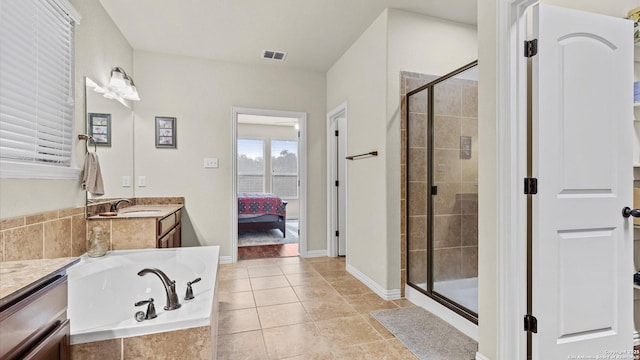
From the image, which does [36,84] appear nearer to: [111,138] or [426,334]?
[111,138]

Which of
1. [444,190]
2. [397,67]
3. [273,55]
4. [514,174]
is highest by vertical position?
[273,55]

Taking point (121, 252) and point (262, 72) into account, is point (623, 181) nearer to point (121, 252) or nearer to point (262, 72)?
point (121, 252)

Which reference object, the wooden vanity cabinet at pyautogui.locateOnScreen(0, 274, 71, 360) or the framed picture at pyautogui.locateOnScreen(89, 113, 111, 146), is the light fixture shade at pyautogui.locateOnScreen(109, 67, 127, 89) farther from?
the wooden vanity cabinet at pyautogui.locateOnScreen(0, 274, 71, 360)

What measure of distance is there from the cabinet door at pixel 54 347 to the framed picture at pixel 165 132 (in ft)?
10.6

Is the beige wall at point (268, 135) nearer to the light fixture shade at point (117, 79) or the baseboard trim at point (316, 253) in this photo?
the baseboard trim at point (316, 253)

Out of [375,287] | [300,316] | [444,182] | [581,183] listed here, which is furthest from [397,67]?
[300,316]

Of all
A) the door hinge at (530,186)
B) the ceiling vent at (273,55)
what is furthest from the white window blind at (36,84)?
the door hinge at (530,186)

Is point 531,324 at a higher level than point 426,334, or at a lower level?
higher

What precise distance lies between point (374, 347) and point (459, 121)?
6.03 ft

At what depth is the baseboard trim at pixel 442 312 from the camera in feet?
7.30

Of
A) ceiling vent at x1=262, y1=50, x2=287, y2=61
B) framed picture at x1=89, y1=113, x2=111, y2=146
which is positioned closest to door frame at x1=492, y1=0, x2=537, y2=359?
ceiling vent at x1=262, y1=50, x2=287, y2=61

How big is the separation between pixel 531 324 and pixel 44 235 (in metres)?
2.78

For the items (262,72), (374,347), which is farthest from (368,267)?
(262,72)

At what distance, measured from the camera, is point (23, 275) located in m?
0.92
